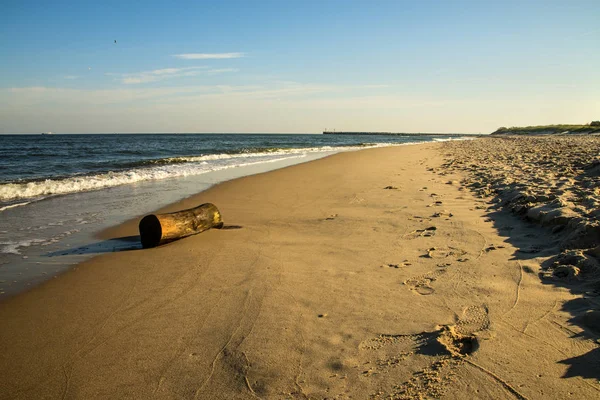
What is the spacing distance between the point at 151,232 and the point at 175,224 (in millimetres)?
356

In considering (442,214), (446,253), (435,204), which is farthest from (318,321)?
(435,204)

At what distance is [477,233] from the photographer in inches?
192

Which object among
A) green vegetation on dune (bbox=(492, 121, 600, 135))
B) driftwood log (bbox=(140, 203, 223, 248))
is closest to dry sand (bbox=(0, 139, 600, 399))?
driftwood log (bbox=(140, 203, 223, 248))

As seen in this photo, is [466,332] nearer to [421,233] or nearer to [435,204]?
[421,233]

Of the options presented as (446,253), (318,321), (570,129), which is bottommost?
(318,321)

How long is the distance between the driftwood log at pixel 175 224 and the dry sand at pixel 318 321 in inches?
8.6

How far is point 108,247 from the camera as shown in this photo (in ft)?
17.2

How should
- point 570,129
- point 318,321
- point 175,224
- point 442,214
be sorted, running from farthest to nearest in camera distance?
point 570,129 → point 442,214 → point 175,224 → point 318,321

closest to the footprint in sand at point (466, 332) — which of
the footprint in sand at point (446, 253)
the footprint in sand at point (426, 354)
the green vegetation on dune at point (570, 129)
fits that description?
the footprint in sand at point (426, 354)

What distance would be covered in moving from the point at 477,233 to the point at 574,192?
246 centimetres

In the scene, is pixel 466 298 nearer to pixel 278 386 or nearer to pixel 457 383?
pixel 457 383

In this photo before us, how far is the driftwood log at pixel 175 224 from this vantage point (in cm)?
518

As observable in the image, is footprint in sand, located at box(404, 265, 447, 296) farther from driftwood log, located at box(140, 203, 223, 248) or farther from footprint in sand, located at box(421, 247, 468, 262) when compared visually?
driftwood log, located at box(140, 203, 223, 248)

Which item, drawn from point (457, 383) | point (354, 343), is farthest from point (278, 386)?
point (457, 383)
